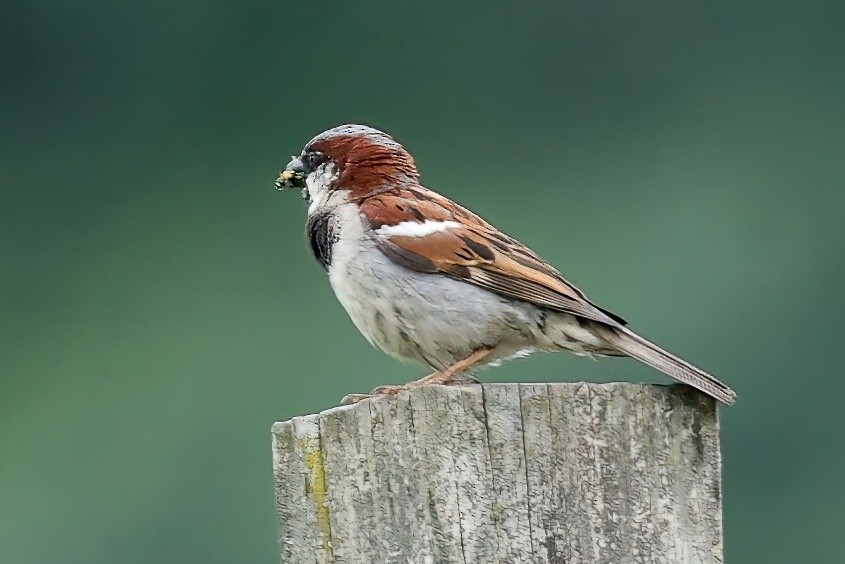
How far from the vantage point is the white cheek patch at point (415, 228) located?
4500 mm

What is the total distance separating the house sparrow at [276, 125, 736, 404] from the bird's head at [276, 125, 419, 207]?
0.18ft

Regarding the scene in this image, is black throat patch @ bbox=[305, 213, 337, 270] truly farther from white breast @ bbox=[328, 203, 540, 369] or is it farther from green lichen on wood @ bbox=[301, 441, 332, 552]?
green lichen on wood @ bbox=[301, 441, 332, 552]

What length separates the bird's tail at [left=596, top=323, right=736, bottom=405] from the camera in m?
3.14

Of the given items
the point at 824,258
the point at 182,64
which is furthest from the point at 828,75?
the point at 182,64

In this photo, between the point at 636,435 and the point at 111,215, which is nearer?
the point at 636,435

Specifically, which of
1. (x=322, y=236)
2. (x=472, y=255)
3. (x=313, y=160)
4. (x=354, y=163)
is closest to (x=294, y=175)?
(x=313, y=160)

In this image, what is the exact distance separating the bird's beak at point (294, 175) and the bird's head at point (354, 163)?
18 mm

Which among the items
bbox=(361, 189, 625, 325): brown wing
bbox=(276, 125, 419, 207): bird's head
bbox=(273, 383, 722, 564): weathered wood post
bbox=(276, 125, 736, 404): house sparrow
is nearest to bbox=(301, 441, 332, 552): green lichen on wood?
bbox=(273, 383, 722, 564): weathered wood post

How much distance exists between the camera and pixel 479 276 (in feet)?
14.3

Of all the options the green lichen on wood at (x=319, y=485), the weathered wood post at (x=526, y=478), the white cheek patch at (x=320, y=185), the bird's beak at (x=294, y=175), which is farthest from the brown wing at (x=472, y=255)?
the green lichen on wood at (x=319, y=485)

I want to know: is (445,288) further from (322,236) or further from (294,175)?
(294,175)

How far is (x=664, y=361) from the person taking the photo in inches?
143

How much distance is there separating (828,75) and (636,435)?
744 centimetres

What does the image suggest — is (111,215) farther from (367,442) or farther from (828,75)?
(367,442)
